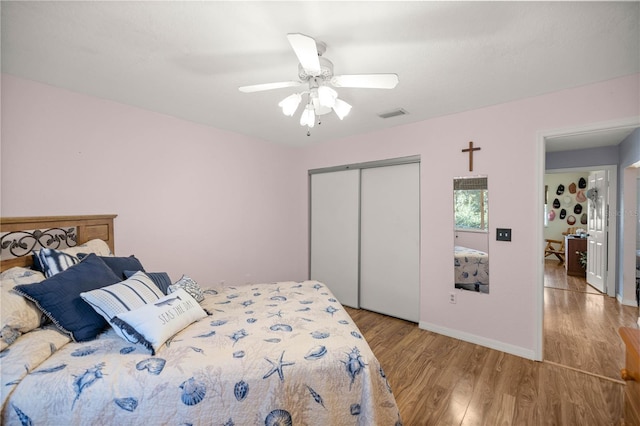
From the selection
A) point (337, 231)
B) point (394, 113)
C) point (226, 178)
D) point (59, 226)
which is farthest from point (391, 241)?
point (59, 226)

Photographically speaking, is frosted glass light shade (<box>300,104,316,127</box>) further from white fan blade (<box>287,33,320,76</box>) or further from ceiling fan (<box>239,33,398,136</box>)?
white fan blade (<box>287,33,320,76</box>)

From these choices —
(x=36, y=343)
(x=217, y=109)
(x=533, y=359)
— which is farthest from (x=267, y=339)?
(x=533, y=359)

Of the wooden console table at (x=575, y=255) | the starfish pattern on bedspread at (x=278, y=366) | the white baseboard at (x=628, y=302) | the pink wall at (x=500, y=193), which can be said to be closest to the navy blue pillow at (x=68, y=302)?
the starfish pattern on bedspread at (x=278, y=366)

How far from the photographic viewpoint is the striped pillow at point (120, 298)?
4.61ft

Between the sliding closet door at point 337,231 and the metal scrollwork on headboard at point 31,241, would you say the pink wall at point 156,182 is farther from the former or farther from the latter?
the sliding closet door at point 337,231

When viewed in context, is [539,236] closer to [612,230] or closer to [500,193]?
[500,193]

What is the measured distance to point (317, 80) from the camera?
1657 mm

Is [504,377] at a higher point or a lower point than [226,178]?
lower

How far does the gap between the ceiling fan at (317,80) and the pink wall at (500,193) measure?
1643 millimetres

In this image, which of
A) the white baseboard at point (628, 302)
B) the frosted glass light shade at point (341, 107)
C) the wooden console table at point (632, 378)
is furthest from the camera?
the white baseboard at point (628, 302)

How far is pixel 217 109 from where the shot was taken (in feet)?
8.69

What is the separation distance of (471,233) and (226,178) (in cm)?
290

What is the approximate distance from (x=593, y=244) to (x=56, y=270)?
6593 mm

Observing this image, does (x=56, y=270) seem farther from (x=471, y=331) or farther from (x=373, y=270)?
(x=471, y=331)
